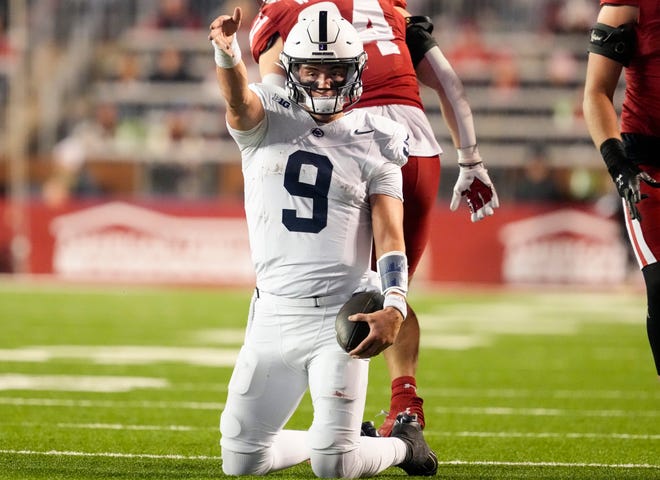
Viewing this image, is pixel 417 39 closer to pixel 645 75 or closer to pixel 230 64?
pixel 645 75

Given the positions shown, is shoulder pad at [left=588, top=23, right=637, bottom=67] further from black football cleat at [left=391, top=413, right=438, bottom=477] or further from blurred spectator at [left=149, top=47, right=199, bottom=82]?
blurred spectator at [left=149, top=47, right=199, bottom=82]

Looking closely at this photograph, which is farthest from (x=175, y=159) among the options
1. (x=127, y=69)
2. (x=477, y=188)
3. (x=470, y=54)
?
(x=477, y=188)

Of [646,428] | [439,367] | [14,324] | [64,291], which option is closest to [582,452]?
[646,428]

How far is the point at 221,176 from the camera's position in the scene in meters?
16.1

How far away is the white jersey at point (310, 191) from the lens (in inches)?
157

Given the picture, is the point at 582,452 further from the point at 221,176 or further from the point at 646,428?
the point at 221,176

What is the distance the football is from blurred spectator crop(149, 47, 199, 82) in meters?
13.7

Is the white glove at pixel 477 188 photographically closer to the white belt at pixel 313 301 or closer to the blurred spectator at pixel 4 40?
the white belt at pixel 313 301

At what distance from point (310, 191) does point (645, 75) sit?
3.84 ft

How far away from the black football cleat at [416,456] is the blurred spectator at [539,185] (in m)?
10.8

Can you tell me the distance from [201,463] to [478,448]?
1092 millimetres

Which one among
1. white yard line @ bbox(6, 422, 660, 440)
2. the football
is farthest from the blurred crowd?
the football

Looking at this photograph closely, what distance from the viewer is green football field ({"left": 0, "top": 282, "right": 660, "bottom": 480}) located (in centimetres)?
451

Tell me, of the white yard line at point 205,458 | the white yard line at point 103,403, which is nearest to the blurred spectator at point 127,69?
the white yard line at point 103,403
